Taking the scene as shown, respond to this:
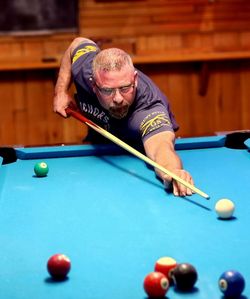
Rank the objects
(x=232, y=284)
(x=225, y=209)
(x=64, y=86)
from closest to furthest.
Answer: (x=232, y=284), (x=225, y=209), (x=64, y=86)

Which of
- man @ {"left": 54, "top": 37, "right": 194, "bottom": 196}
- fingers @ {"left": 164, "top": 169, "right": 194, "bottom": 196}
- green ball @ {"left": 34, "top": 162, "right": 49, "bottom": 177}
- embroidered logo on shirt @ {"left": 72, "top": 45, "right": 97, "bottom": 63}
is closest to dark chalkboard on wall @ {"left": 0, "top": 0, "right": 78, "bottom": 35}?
embroidered logo on shirt @ {"left": 72, "top": 45, "right": 97, "bottom": 63}

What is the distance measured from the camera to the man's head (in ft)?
9.75

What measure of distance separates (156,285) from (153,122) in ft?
5.16

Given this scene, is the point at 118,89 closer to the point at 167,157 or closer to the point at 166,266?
the point at 167,157

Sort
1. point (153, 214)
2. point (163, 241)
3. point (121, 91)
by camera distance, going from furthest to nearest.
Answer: point (121, 91), point (153, 214), point (163, 241)

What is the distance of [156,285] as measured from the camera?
1.53m

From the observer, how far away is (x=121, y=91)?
9.80ft

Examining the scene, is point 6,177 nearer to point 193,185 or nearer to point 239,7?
point 193,185

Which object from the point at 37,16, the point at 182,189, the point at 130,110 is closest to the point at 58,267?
the point at 182,189

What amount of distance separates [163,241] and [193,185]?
60 centimetres

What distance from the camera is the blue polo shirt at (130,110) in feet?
10.0

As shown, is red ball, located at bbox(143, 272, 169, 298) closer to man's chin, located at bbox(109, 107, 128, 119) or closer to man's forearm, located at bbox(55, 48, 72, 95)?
man's chin, located at bbox(109, 107, 128, 119)

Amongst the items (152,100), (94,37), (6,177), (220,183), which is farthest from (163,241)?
(94,37)

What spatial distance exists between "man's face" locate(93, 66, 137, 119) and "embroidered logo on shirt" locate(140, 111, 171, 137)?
0.11 meters
